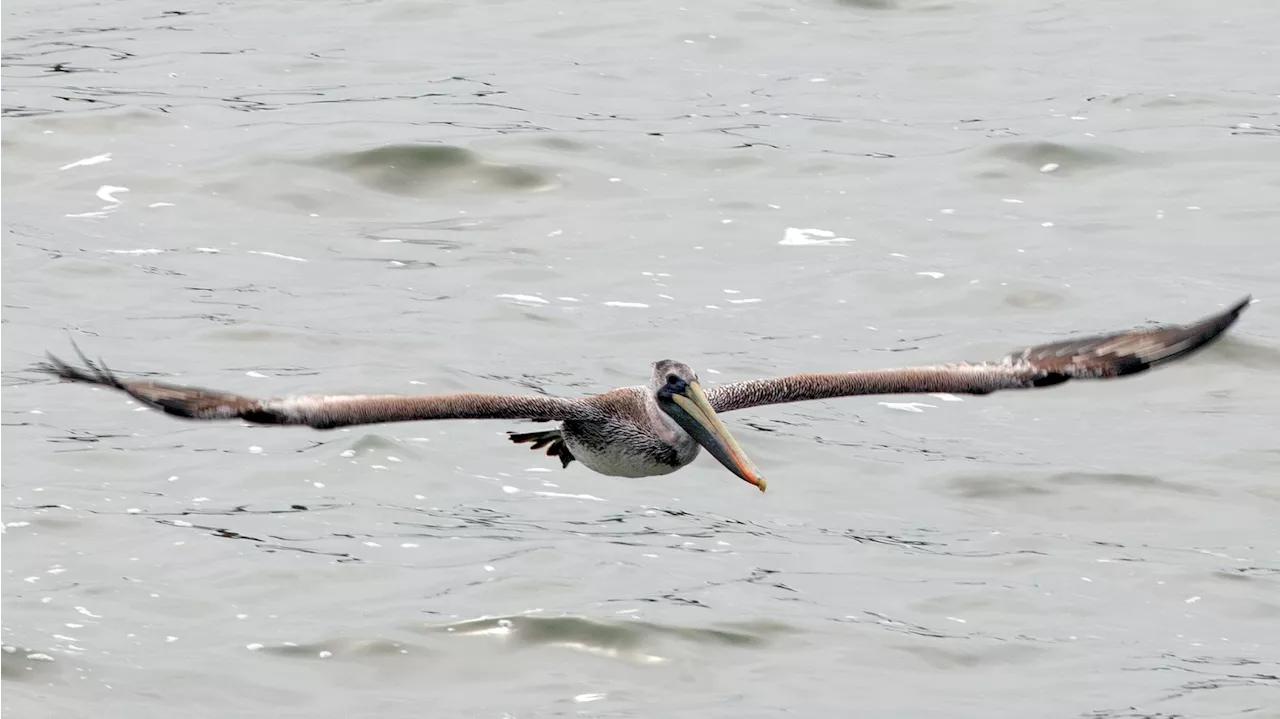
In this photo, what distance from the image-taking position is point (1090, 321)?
60.0 ft

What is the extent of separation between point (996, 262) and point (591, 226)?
3747 mm

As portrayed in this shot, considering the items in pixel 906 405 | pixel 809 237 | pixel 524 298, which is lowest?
pixel 906 405

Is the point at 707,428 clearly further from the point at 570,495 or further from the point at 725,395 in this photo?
the point at 570,495

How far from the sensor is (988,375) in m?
12.1

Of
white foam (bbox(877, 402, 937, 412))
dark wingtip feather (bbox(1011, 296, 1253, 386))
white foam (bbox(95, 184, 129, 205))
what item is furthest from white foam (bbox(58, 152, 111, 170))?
dark wingtip feather (bbox(1011, 296, 1253, 386))

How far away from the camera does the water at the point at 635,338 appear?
13.3 metres

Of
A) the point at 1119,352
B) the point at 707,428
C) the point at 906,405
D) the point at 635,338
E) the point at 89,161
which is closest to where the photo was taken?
the point at 1119,352

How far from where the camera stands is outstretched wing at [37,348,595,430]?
10531mm

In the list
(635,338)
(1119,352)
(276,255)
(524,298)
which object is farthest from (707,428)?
(276,255)

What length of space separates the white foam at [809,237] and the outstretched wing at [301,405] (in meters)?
8.72

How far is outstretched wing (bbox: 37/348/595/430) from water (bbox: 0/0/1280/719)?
219 cm

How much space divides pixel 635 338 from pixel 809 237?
2806 mm

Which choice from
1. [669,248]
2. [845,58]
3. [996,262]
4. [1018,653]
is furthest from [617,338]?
[845,58]

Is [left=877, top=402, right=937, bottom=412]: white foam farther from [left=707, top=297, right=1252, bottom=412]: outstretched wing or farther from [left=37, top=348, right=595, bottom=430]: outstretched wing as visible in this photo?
[left=37, top=348, right=595, bottom=430]: outstretched wing
